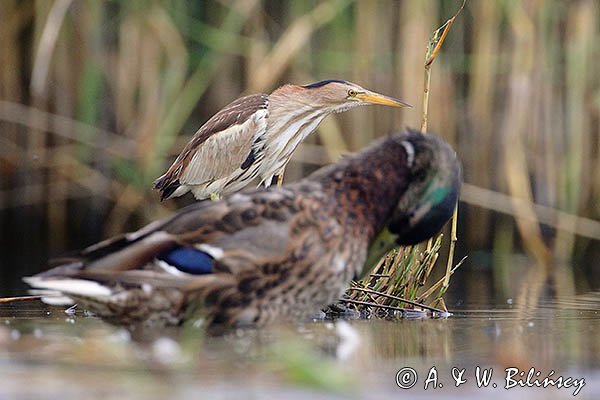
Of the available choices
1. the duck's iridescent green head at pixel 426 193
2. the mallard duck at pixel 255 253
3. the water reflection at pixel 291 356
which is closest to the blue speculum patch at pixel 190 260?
the mallard duck at pixel 255 253

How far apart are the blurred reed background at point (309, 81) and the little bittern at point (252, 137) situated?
→ 1711 millimetres

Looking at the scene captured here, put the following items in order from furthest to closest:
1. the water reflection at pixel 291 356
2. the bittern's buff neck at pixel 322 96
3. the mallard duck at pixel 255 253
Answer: the bittern's buff neck at pixel 322 96, the mallard duck at pixel 255 253, the water reflection at pixel 291 356

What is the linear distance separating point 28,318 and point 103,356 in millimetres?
1335

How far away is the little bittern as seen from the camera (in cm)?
759

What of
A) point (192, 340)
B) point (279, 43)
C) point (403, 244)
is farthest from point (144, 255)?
point (279, 43)

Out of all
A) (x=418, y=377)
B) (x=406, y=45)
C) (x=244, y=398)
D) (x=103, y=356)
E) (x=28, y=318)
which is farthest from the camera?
(x=406, y=45)

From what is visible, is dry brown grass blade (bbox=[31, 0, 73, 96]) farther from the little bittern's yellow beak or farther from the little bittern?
the little bittern's yellow beak

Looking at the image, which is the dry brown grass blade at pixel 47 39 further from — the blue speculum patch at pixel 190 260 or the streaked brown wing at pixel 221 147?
the blue speculum patch at pixel 190 260

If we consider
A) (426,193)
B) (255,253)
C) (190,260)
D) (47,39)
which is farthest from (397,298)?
(47,39)

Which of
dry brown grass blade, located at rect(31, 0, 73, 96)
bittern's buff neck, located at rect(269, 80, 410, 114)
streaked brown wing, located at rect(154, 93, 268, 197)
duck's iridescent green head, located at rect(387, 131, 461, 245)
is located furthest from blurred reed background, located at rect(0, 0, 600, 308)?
duck's iridescent green head, located at rect(387, 131, 461, 245)

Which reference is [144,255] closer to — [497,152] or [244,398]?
[244,398]

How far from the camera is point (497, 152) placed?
1012cm

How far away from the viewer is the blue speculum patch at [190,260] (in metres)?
4.63

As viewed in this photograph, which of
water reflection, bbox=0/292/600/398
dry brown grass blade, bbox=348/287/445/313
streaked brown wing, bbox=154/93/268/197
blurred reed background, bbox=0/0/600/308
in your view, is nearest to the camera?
water reflection, bbox=0/292/600/398
